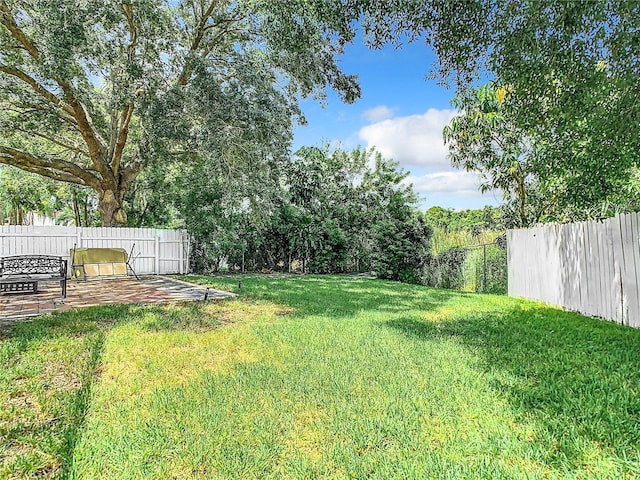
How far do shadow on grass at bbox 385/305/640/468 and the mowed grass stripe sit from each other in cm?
1

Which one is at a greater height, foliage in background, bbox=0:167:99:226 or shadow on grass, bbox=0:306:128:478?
foliage in background, bbox=0:167:99:226

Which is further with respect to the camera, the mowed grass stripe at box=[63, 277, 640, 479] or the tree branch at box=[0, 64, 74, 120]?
the tree branch at box=[0, 64, 74, 120]

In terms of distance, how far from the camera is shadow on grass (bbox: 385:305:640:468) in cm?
223

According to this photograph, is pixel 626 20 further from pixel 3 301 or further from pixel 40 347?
pixel 3 301

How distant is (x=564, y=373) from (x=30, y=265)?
8.71 metres

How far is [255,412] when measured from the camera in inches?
103

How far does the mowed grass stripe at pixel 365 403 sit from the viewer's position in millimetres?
2049

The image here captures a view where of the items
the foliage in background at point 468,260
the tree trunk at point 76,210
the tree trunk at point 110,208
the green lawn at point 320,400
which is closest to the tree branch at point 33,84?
the tree trunk at point 110,208

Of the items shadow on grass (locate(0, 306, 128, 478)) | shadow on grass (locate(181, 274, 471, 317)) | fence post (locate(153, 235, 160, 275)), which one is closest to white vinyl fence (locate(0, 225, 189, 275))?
fence post (locate(153, 235, 160, 275))

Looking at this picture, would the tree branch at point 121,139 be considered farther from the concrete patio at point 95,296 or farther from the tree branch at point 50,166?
the concrete patio at point 95,296

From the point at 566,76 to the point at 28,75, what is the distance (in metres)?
12.2

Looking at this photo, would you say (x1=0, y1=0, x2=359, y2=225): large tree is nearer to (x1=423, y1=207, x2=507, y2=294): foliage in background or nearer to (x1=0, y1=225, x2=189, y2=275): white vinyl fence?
(x1=0, y1=225, x2=189, y2=275): white vinyl fence

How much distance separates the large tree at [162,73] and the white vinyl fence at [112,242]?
2.04 m

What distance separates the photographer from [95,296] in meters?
7.54
